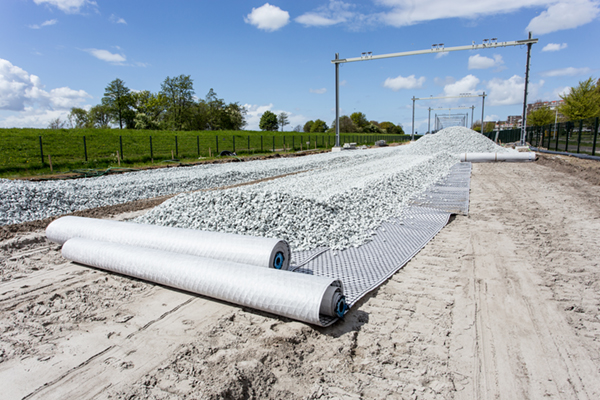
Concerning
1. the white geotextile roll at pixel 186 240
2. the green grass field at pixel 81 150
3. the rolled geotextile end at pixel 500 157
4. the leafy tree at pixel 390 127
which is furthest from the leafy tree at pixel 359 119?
the white geotextile roll at pixel 186 240

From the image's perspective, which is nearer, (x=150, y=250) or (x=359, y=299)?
(x=359, y=299)

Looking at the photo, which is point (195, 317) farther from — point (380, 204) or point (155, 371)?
point (380, 204)

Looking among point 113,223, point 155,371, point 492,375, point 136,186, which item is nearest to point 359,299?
point 492,375

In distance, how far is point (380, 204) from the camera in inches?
305

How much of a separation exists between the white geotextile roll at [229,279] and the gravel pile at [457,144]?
23763 mm

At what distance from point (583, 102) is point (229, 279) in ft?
146

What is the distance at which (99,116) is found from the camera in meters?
76.4

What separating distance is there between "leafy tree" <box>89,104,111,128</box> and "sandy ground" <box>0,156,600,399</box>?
82.5m

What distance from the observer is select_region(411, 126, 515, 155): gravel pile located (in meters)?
24.9

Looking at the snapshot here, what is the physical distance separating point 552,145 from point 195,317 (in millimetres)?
32224

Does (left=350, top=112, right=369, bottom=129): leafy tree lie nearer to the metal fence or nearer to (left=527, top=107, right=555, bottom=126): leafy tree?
(left=527, top=107, right=555, bottom=126): leafy tree

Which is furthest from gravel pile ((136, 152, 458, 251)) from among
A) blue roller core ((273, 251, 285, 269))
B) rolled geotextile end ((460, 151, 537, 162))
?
rolled geotextile end ((460, 151, 537, 162))

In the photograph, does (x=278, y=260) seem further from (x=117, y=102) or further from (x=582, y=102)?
(x=117, y=102)

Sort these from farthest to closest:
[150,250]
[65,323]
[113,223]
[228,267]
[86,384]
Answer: [113,223], [150,250], [228,267], [65,323], [86,384]
